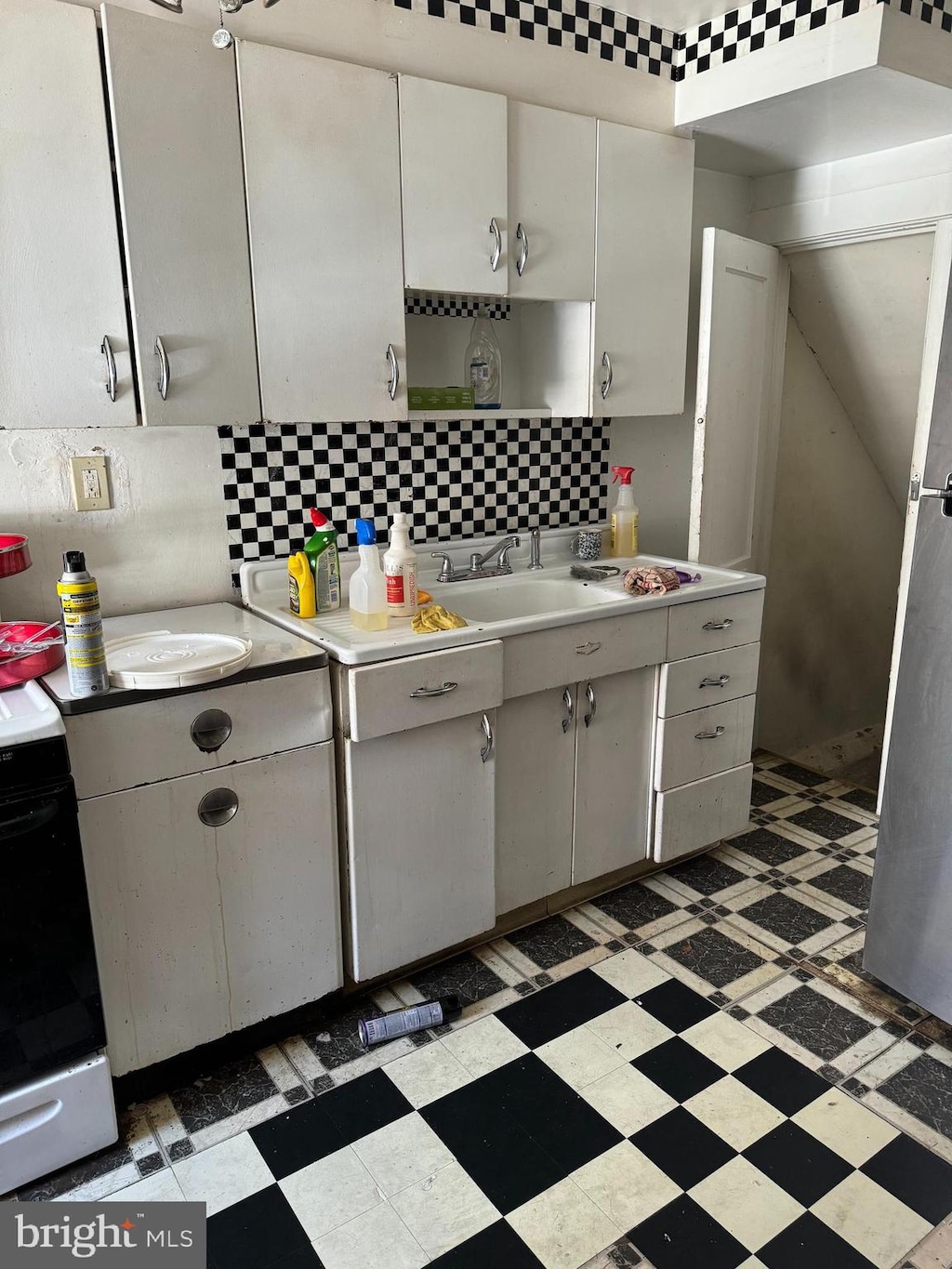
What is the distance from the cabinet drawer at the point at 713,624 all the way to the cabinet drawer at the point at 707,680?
0.03 meters

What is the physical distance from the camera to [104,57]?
1.66 m

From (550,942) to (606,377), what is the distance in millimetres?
1546

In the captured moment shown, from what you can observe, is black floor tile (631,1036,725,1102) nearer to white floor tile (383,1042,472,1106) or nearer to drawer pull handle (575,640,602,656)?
white floor tile (383,1042,472,1106)

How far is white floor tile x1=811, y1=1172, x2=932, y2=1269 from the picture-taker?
4.82 ft

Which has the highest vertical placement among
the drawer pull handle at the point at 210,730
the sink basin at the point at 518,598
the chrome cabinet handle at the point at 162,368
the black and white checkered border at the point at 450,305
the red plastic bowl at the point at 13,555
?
the black and white checkered border at the point at 450,305

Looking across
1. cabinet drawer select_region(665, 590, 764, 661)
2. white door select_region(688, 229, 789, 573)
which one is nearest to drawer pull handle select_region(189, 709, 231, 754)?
cabinet drawer select_region(665, 590, 764, 661)

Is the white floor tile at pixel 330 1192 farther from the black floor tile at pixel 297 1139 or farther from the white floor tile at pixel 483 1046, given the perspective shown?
the white floor tile at pixel 483 1046

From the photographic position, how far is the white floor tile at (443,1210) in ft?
4.90

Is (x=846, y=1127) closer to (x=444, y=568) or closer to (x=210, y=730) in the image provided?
(x=210, y=730)

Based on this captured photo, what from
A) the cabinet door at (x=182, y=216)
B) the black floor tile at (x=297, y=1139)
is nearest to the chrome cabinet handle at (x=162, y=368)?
the cabinet door at (x=182, y=216)

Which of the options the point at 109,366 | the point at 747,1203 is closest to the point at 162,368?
the point at 109,366

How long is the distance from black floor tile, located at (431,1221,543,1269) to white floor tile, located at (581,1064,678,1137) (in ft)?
1.05

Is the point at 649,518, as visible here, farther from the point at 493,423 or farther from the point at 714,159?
→ the point at 714,159

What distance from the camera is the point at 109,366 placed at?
68.5 inches
